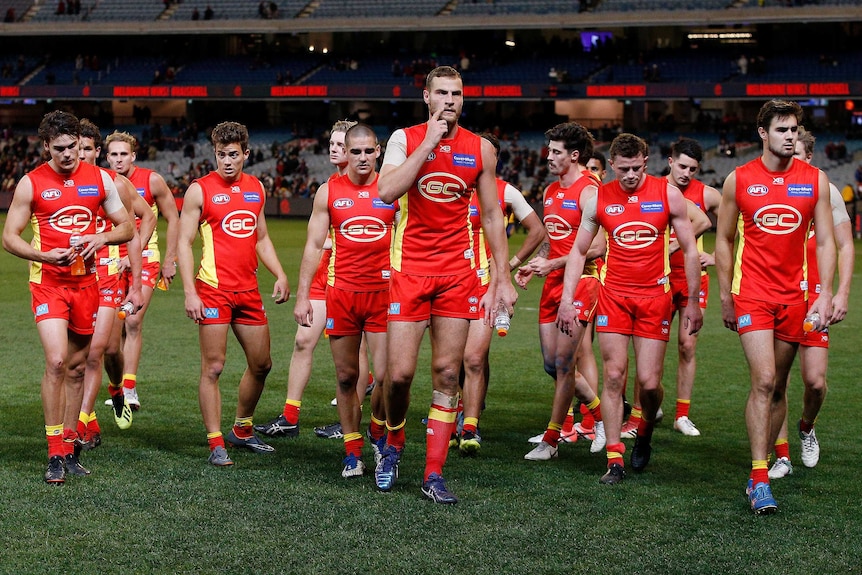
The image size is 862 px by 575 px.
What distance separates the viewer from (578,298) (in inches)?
344

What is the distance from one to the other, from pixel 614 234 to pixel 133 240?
329 centimetres

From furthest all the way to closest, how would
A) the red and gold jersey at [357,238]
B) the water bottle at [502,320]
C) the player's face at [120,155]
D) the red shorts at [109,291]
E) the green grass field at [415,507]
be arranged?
1. the player's face at [120,155]
2. the red shorts at [109,291]
3. the red and gold jersey at [357,238]
4. the water bottle at [502,320]
5. the green grass field at [415,507]

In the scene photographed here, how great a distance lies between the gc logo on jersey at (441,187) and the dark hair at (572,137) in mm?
1996

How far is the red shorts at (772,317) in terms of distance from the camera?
7.12 metres

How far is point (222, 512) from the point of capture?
6.64 meters

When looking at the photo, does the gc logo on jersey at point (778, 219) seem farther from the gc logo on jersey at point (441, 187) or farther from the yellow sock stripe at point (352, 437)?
the yellow sock stripe at point (352, 437)

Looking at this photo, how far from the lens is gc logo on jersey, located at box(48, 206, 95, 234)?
7.55 metres

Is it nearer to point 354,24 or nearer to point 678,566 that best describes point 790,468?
point 678,566

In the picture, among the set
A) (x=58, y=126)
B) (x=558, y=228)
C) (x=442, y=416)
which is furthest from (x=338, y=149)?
(x=442, y=416)

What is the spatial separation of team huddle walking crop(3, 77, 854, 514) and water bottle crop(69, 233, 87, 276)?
1 cm

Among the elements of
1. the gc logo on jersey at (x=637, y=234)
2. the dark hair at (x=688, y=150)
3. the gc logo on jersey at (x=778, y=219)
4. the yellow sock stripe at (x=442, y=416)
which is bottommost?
the yellow sock stripe at (x=442, y=416)

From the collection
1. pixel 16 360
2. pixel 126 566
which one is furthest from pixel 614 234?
pixel 16 360

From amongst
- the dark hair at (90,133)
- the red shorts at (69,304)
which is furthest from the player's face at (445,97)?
the dark hair at (90,133)

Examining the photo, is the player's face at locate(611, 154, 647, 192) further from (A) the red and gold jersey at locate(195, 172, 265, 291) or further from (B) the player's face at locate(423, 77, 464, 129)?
(A) the red and gold jersey at locate(195, 172, 265, 291)
